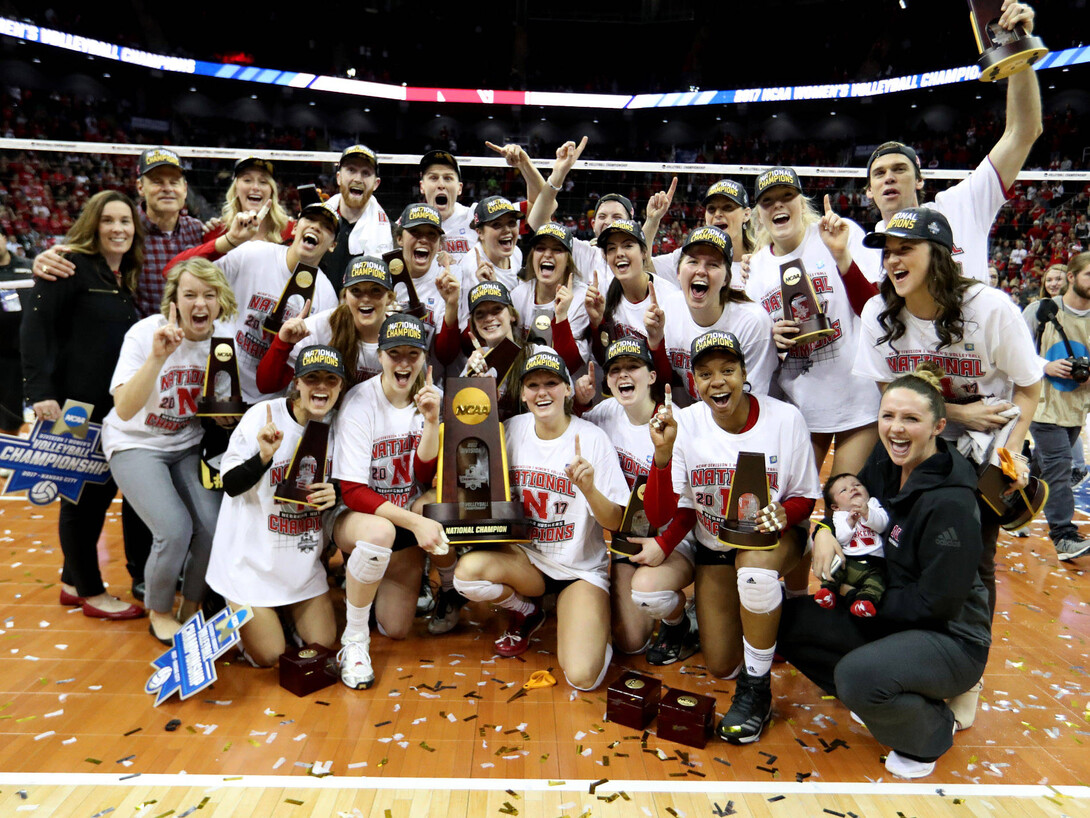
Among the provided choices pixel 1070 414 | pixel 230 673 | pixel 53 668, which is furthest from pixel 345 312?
pixel 1070 414

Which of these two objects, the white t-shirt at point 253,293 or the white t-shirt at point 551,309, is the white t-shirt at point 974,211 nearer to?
the white t-shirt at point 551,309

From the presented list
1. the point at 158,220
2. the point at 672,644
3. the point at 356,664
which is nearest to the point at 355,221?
the point at 158,220

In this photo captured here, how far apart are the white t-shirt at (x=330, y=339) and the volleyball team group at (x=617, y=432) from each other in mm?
18

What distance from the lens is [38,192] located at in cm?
1630

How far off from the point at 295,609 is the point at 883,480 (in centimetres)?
314

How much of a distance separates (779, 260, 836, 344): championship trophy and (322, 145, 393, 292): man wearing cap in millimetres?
2774

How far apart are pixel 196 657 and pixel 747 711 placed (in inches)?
105

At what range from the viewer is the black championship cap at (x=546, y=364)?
3.89 meters

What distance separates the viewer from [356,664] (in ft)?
12.3

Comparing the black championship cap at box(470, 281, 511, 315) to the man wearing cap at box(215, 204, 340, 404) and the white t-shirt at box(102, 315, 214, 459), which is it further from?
the white t-shirt at box(102, 315, 214, 459)

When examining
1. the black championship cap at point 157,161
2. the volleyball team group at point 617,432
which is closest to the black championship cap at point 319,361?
the volleyball team group at point 617,432

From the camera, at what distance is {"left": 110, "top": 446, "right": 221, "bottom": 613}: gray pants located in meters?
3.95

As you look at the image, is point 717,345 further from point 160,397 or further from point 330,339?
point 160,397

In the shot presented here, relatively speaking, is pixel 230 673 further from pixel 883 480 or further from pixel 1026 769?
pixel 1026 769
